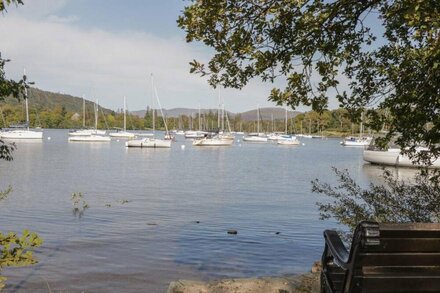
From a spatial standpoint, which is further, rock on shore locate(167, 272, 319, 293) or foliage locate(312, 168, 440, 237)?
rock on shore locate(167, 272, 319, 293)

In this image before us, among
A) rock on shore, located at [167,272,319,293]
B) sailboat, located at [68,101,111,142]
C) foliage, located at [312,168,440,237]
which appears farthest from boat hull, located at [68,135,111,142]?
foliage, located at [312,168,440,237]

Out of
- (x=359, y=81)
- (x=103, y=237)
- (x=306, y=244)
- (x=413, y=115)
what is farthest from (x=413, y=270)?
(x=103, y=237)

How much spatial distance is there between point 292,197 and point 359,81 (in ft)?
73.9

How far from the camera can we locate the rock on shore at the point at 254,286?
8039 mm

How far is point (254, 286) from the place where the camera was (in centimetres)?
848

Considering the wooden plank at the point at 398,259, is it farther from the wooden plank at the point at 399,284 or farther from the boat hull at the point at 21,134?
the boat hull at the point at 21,134

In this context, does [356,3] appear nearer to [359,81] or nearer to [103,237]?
[359,81]

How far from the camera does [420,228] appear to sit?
155 inches

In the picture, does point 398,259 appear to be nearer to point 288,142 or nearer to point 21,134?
point 21,134

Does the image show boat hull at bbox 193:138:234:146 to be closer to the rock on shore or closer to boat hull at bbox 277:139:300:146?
boat hull at bbox 277:139:300:146

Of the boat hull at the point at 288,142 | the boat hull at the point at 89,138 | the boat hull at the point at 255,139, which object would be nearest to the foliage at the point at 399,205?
the boat hull at the point at 89,138

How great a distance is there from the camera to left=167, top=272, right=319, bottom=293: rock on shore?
8.04 meters

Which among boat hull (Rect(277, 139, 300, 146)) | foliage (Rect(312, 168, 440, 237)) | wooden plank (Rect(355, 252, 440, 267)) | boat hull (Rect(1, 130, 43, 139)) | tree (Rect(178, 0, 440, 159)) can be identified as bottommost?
boat hull (Rect(277, 139, 300, 146))

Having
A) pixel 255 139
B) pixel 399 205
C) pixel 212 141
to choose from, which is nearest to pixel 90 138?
pixel 212 141
